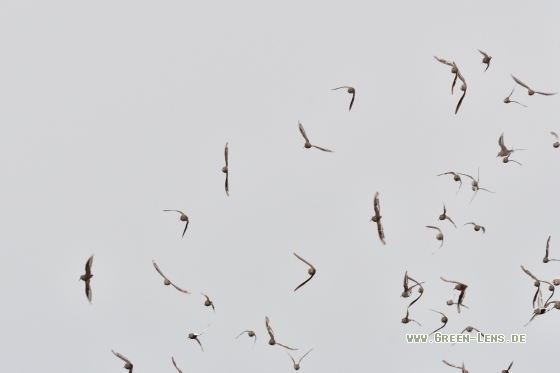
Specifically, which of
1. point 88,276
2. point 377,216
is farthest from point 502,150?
point 88,276

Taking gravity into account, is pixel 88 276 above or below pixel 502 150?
below

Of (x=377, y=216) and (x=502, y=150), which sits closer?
(x=377, y=216)

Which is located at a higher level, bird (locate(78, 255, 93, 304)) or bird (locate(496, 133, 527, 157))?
bird (locate(496, 133, 527, 157))

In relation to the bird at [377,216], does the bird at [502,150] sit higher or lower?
higher

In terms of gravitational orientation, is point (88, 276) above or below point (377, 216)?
below

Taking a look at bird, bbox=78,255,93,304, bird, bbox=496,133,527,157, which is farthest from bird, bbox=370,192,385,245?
bird, bbox=78,255,93,304

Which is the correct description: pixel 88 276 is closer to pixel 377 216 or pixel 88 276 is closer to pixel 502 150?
pixel 377 216

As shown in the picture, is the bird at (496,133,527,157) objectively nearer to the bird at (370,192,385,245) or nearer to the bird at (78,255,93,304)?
the bird at (370,192,385,245)

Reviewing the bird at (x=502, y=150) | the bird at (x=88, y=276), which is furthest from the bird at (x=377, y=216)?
the bird at (x=88, y=276)

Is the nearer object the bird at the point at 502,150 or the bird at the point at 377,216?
the bird at the point at 377,216

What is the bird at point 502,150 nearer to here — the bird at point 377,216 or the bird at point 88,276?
the bird at point 377,216

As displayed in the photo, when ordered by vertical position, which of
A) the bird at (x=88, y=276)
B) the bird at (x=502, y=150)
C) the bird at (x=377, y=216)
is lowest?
the bird at (x=88, y=276)

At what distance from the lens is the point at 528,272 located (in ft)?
105

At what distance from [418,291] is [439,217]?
404 cm
